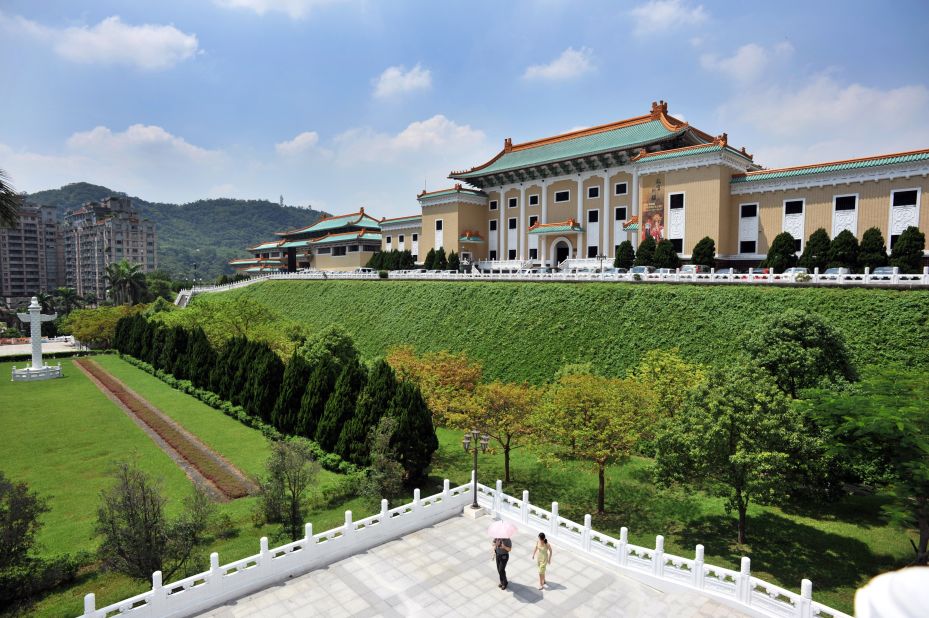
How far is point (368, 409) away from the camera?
58.4ft

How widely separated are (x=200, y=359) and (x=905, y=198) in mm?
39673

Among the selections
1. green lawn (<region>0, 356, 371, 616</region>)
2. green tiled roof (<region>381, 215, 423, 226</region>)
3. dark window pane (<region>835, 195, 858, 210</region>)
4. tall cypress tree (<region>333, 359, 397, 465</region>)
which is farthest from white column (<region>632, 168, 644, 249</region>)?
green lawn (<region>0, 356, 371, 616</region>)

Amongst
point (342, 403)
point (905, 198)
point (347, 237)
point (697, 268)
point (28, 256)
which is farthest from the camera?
point (28, 256)

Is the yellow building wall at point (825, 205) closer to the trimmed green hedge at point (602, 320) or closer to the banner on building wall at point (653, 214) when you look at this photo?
the banner on building wall at point (653, 214)

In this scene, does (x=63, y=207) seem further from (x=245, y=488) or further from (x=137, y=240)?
(x=245, y=488)

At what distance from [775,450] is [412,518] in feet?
30.7

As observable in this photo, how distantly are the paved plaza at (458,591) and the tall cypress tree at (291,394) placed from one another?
10793 mm

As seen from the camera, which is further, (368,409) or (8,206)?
(368,409)

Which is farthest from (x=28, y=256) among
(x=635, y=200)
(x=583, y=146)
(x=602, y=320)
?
(x=602, y=320)

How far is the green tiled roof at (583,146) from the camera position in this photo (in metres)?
36.3

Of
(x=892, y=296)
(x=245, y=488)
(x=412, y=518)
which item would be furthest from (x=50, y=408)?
(x=892, y=296)

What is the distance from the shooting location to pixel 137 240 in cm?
10550

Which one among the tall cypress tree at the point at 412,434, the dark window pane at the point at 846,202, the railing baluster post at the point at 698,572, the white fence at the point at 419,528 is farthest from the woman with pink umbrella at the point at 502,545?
the dark window pane at the point at 846,202

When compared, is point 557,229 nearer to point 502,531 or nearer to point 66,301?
point 502,531
